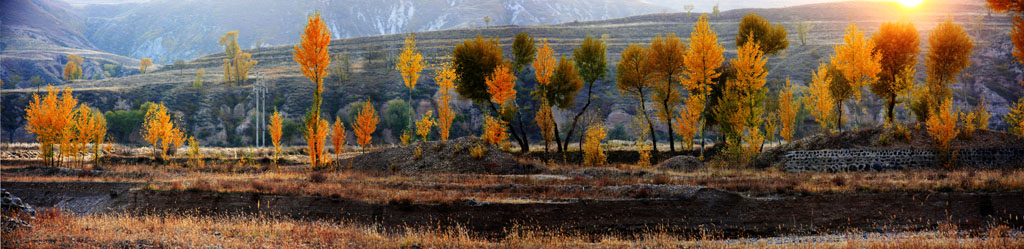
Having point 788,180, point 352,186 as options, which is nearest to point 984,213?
point 788,180

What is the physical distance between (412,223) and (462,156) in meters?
13.6

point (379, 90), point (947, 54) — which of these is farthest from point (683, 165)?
point (379, 90)

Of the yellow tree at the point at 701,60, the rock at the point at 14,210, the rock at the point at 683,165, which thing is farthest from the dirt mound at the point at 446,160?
the rock at the point at 14,210

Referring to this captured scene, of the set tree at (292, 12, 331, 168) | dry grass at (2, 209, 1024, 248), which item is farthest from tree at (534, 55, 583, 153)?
dry grass at (2, 209, 1024, 248)

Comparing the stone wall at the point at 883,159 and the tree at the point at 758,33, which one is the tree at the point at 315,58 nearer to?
the stone wall at the point at 883,159

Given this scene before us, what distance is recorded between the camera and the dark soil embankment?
659 inches

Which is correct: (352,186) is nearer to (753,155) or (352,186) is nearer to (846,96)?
(753,155)

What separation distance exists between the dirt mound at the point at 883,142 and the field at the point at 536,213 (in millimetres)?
6236

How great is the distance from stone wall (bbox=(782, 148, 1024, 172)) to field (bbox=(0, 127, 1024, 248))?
453 cm

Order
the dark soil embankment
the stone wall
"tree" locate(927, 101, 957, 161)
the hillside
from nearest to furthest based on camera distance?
the dark soil embankment, "tree" locate(927, 101, 957, 161), the stone wall, the hillside

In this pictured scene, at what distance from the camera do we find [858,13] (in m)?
151

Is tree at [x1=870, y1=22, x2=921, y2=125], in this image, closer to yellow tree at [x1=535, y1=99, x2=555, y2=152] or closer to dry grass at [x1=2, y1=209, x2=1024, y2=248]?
yellow tree at [x1=535, y1=99, x2=555, y2=152]

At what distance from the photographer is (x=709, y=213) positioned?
57.5ft

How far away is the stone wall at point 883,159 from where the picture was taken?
26438 millimetres
